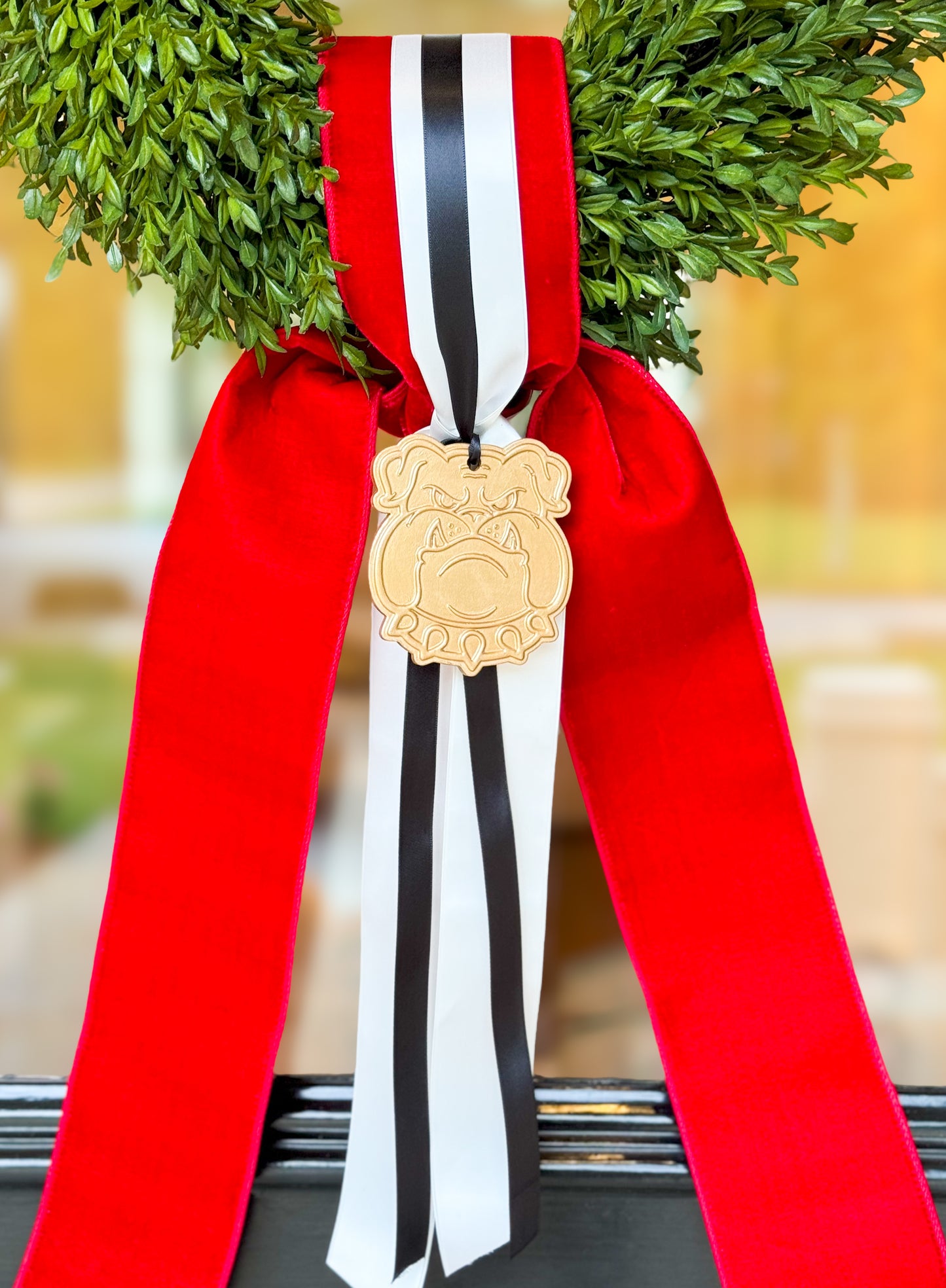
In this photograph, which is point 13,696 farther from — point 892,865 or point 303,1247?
point 303,1247

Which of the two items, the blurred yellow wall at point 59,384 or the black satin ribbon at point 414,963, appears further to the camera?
the blurred yellow wall at point 59,384

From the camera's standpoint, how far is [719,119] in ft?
1.49

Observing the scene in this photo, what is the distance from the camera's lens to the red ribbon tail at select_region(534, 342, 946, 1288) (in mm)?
487

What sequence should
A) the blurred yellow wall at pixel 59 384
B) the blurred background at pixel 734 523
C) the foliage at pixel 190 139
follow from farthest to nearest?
the blurred yellow wall at pixel 59 384 < the blurred background at pixel 734 523 < the foliage at pixel 190 139

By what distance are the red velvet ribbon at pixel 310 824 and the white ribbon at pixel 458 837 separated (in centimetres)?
3

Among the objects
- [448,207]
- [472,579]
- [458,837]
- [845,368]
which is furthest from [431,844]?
[845,368]

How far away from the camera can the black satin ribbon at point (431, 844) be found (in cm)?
44

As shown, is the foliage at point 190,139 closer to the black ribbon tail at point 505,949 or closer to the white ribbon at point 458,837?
the white ribbon at point 458,837

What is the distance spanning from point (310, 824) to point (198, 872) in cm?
5

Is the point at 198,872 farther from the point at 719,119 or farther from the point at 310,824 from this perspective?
the point at 719,119

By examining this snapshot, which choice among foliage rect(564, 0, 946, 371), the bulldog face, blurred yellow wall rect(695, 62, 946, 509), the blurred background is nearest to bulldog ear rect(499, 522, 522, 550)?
the bulldog face

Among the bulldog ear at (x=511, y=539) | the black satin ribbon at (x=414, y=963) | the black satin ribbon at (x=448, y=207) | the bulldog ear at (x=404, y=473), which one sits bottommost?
the black satin ribbon at (x=414, y=963)

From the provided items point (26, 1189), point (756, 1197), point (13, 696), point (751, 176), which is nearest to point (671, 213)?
point (751, 176)

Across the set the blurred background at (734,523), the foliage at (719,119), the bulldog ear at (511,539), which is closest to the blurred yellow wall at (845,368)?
the blurred background at (734,523)
